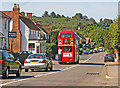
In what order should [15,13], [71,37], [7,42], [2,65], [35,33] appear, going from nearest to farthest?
[2,65] → [71,37] → [7,42] → [15,13] → [35,33]

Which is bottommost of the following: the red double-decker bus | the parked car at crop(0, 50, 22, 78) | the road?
the road

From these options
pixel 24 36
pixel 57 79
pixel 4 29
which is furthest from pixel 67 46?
pixel 24 36

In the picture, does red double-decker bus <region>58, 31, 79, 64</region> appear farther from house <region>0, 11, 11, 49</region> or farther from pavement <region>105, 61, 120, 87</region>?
pavement <region>105, 61, 120, 87</region>

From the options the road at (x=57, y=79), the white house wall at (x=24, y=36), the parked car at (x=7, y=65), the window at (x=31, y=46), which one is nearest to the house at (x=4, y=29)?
the white house wall at (x=24, y=36)

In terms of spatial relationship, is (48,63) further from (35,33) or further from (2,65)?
(35,33)

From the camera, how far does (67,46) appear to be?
4338cm

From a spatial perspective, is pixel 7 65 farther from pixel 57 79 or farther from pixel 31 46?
pixel 31 46

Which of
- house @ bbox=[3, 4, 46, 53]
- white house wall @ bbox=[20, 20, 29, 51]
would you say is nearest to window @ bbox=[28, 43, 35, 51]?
house @ bbox=[3, 4, 46, 53]

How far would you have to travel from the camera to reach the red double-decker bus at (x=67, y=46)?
4284 cm

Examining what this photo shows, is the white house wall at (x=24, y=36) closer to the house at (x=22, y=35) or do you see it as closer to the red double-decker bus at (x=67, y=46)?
the house at (x=22, y=35)

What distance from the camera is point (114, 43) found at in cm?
5078

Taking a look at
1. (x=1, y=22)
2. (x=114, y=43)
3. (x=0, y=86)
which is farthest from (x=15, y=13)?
(x=0, y=86)

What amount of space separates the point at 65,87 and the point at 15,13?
5086 cm

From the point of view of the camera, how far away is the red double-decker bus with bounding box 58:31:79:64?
42844 mm
